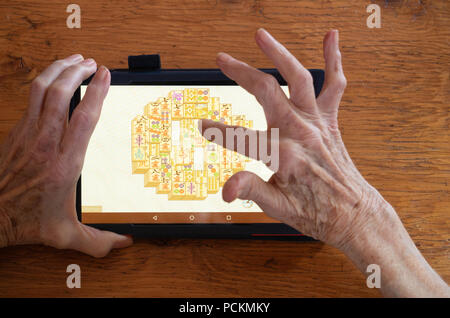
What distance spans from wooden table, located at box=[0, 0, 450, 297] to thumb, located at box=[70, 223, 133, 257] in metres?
0.03

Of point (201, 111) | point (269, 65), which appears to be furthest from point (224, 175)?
point (269, 65)

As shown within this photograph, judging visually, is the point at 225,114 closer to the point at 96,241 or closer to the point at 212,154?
the point at 212,154

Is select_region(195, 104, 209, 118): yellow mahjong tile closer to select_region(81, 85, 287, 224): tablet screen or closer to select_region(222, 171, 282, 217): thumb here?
select_region(81, 85, 287, 224): tablet screen

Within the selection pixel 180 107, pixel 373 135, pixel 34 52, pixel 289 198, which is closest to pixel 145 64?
pixel 180 107

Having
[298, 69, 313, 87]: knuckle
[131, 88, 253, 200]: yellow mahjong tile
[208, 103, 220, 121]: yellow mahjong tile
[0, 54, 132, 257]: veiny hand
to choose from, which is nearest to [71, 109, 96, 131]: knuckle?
[0, 54, 132, 257]: veiny hand

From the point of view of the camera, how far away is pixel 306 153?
473 millimetres

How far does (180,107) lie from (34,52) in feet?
1.13

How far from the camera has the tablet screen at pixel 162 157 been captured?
585mm

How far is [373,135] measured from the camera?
63 centimetres

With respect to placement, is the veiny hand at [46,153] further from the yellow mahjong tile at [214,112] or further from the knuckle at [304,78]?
the knuckle at [304,78]

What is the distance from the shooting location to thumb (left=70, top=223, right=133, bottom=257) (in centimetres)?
57

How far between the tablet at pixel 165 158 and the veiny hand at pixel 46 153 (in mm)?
75

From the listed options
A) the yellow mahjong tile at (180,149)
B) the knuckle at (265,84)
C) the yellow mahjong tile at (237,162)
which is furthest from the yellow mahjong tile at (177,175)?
the knuckle at (265,84)

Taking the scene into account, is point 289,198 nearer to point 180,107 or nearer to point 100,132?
point 180,107
